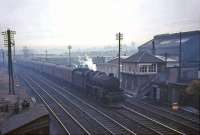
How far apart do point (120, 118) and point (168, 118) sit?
4488mm

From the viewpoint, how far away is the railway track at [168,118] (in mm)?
21109

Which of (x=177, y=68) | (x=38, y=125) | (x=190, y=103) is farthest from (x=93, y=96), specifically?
(x=38, y=125)

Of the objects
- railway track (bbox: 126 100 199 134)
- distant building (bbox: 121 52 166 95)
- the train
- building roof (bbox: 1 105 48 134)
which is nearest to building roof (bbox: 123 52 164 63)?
distant building (bbox: 121 52 166 95)

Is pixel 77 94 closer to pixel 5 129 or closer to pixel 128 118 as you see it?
pixel 128 118

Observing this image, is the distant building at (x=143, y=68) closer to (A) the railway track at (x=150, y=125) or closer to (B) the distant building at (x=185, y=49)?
(B) the distant building at (x=185, y=49)

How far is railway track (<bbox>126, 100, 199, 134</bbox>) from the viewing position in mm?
21109

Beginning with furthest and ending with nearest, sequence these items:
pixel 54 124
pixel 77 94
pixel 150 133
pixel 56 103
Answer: pixel 77 94 < pixel 56 103 < pixel 54 124 < pixel 150 133

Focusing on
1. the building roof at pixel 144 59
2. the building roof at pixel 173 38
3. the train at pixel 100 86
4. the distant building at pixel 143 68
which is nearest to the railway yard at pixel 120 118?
the train at pixel 100 86

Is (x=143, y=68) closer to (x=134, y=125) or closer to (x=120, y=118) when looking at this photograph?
(x=120, y=118)

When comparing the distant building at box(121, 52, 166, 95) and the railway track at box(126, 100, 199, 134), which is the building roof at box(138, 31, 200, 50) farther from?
the railway track at box(126, 100, 199, 134)

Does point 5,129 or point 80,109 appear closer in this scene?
point 5,129

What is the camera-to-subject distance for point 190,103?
95.5 feet

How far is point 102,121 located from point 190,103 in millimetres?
11229

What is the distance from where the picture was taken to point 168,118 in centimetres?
2441
